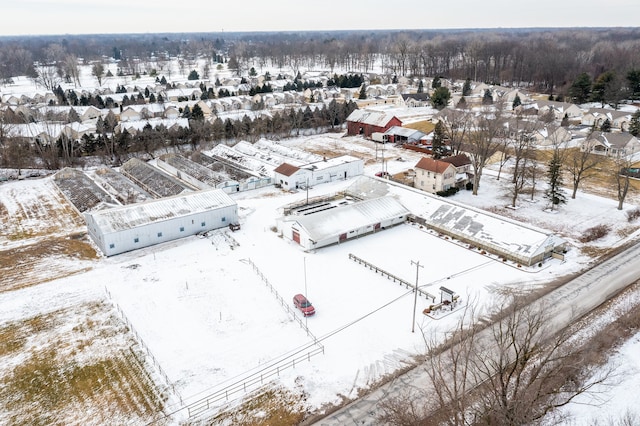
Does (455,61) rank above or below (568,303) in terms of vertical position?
above

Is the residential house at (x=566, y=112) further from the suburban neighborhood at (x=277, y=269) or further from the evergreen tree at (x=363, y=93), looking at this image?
the evergreen tree at (x=363, y=93)

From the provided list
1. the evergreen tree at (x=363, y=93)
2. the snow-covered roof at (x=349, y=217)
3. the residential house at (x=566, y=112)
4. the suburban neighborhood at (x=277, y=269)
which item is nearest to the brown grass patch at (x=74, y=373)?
the suburban neighborhood at (x=277, y=269)

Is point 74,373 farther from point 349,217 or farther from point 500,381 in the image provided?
point 349,217

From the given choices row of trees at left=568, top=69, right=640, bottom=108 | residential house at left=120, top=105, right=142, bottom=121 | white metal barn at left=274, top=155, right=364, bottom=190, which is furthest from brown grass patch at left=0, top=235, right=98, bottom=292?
row of trees at left=568, top=69, right=640, bottom=108

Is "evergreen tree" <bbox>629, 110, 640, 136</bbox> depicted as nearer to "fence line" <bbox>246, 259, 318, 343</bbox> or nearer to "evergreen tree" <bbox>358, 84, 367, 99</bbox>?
"evergreen tree" <bbox>358, 84, 367, 99</bbox>

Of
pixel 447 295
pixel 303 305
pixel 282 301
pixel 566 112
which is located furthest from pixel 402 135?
pixel 303 305

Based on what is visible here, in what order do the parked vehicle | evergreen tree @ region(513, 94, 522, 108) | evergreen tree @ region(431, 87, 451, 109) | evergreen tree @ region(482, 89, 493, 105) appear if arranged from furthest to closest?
evergreen tree @ region(482, 89, 493, 105) → evergreen tree @ region(431, 87, 451, 109) → evergreen tree @ region(513, 94, 522, 108) → the parked vehicle
